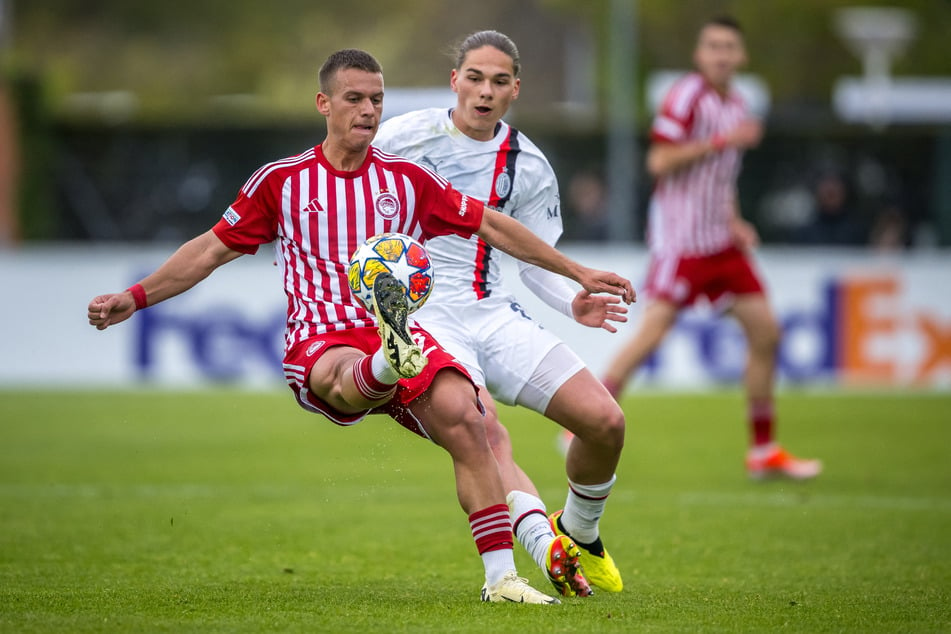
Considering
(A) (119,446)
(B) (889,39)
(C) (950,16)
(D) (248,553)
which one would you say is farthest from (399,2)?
(D) (248,553)

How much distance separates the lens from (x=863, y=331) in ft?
50.8

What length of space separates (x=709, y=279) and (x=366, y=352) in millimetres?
4579

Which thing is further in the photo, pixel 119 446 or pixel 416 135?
pixel 119 446

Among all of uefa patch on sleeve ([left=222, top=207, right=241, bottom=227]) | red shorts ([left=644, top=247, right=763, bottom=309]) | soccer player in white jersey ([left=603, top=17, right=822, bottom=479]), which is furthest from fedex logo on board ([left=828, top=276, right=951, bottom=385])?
uefa patch on sleeve ([left=222, top=207, right=241, bottom=227])

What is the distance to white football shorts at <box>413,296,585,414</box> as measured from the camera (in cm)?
595

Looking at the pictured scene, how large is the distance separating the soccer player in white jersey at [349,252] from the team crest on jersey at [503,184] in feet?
1.61

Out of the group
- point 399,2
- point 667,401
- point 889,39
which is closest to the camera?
point 667,401

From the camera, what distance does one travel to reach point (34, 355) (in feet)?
53.5

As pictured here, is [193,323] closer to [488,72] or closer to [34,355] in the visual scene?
[34,355]

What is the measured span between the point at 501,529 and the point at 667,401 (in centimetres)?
922

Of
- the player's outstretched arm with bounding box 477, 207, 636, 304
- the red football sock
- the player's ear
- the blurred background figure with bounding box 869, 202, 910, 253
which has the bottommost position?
the blurred background figure with bounding box 869, 202, 910, 253

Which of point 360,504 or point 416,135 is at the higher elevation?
point 416,135

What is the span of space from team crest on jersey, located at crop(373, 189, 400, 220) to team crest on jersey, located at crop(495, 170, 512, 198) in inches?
26.8

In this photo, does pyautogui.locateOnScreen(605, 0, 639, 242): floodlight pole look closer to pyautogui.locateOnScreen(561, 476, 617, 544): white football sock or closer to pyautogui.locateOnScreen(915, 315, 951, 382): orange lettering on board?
pyautogui.locateOnScreen(915, 315, 951, 382): orange lettering on board
